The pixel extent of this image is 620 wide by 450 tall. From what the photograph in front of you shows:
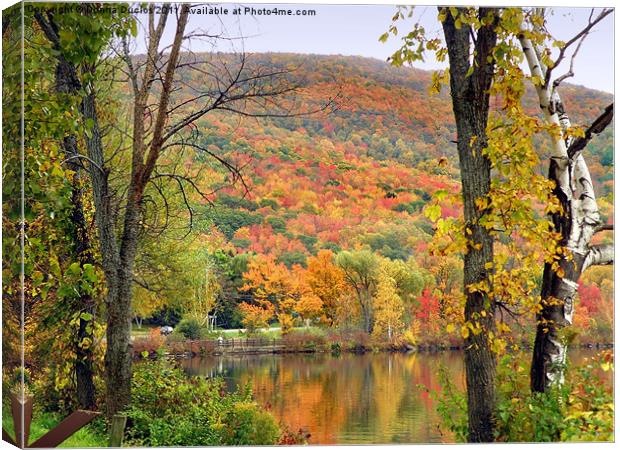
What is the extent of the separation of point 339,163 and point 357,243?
2.38 ft

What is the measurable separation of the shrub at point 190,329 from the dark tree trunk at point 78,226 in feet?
2.60

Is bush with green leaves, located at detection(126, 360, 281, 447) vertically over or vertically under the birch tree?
under

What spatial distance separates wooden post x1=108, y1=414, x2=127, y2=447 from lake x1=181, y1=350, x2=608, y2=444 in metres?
0.71

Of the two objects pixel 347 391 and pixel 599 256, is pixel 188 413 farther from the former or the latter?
pixel 599 256

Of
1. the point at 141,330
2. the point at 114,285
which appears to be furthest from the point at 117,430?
the point at 114,285

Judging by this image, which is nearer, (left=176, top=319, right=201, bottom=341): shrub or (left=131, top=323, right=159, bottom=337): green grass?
(left=131, top=323, right=159, bottom=337): green grass

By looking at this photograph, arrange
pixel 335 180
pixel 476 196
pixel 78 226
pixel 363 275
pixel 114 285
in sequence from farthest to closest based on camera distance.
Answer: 1. pixel 78 226
2. pixel 363 275
3. pixel 335 180
4. pixel 114 285
5. pixel 476 196

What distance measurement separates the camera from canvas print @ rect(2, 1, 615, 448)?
9609 millimetres

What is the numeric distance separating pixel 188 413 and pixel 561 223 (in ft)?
11.9

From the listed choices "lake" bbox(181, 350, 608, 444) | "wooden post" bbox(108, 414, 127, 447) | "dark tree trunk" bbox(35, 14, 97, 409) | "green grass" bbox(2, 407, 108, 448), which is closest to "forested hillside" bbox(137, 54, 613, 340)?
"lake" bbox(181, 350, 608, 444)

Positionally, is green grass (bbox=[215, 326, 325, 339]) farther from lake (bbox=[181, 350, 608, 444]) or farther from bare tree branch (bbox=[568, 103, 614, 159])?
bare tree branch (bbox=[568, 103, 614, 159])

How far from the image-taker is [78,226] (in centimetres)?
1029

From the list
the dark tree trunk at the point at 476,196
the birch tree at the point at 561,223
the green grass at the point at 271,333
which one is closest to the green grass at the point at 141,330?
the green grass at the point at 271,333

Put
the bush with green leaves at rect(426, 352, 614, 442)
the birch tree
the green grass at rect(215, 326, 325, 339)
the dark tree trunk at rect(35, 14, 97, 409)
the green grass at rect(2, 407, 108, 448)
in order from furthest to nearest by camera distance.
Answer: the green grass at rect(215, 326, 325, 339), the birch tree, the dark tree trunk at rect(35, 14, 97, 409), the bush with green leaves at rect(426, 352, 614, 442), the green grass at rect(2, 407, 108, 448)
